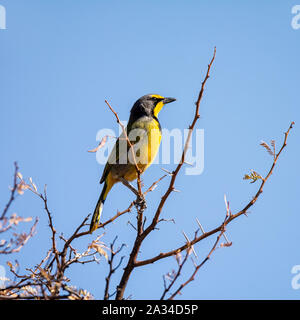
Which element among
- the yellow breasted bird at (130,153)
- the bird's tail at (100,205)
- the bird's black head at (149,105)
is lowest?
the bird's tail at (100,205)

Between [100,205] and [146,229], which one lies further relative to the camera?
[100,205]

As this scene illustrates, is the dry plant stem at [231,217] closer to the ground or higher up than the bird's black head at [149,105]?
closer to the ground

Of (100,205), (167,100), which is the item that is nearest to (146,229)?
(100,205)

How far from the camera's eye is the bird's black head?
21.0 feet

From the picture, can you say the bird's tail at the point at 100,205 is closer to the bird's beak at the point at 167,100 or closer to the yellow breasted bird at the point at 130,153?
the yellow breasted bird at the point at 130,153

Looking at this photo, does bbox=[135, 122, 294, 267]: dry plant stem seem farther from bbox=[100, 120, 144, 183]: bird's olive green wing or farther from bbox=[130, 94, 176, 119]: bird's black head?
bbox=[130, 94, 176, 119]: bird's black head

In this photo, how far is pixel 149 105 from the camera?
6441 mm

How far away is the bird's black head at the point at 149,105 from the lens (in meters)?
6.39

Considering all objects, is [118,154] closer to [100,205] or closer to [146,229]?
[100,205]

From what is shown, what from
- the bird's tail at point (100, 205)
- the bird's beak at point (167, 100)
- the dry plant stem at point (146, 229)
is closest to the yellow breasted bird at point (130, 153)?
the bird's tail at point (100, 205)

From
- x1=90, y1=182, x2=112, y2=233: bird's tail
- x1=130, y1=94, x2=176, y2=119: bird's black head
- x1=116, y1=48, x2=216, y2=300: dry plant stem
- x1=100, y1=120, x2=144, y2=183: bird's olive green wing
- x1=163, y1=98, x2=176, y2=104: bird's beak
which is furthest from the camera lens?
x1=163, y1=98, x2=176, y2=104: bird's beak

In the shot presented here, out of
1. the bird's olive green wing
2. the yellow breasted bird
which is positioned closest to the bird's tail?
the yellow breasted bird
